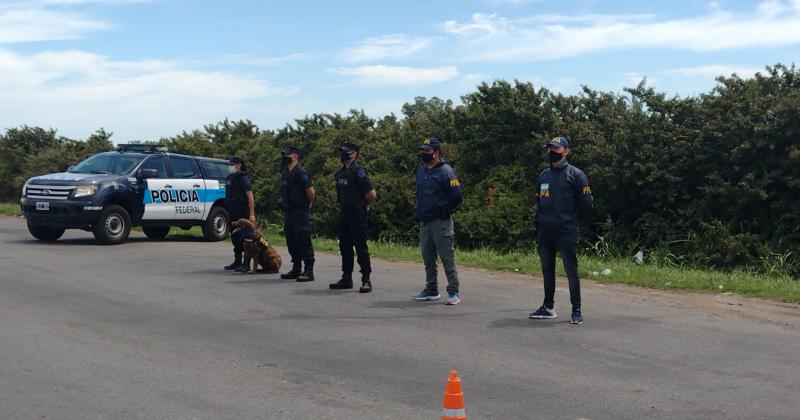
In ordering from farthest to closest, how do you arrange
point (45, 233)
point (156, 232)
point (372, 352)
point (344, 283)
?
point (156, 232) < point (45, 233) < point (344, 283) < point (372, 352)

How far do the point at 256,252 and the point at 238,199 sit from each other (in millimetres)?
861

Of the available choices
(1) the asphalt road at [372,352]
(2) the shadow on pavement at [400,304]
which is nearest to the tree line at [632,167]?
(1) the asphalt road at [372,352]

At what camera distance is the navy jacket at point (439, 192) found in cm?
961

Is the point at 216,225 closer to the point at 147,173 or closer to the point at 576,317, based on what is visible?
the point at 147,173

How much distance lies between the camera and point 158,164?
57.9 feet

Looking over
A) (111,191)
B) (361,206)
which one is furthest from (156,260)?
(361,206)

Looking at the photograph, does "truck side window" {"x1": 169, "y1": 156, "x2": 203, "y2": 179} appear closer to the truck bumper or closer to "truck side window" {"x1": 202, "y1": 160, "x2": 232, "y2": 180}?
"truck side window" {"x1": 202, "y1": 160, "x2": 232, "y2": 180}

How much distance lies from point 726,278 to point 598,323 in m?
3.82

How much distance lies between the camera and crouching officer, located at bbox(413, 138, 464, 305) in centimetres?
965

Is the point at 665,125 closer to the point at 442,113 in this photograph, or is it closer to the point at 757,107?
the point at 757,107

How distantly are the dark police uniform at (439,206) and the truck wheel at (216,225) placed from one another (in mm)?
9376

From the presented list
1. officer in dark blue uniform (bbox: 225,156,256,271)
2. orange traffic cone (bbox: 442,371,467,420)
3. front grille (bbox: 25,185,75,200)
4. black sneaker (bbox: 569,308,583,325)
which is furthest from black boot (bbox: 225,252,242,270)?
orange traffic cone (bbox: 442,371,467,420)

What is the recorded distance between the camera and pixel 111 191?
1642 centimetres

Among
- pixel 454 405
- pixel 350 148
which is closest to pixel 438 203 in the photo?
pixel 350 148
